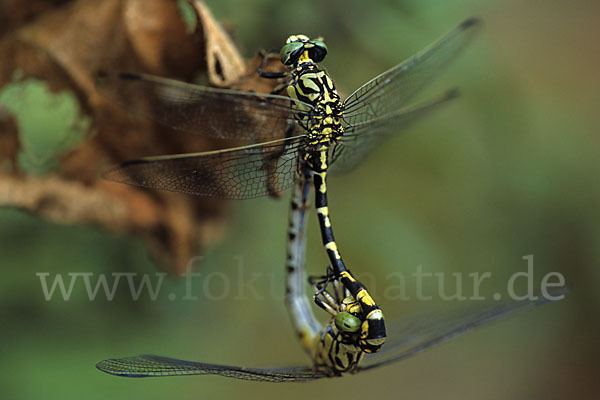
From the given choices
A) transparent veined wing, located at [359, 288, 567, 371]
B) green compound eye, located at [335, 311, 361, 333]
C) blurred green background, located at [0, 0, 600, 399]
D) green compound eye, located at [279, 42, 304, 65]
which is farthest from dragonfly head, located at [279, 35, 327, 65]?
transparent veined wing, located at [359, 288, 567, 371]

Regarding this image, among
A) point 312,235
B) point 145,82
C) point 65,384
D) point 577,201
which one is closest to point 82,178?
point 145,82

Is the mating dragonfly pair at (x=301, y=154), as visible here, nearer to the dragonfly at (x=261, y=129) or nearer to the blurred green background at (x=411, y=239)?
the dragonfly at (x=261, y=129)

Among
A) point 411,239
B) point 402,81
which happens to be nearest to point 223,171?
point 402,81

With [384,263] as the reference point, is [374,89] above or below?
above

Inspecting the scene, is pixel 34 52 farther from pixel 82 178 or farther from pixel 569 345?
pixel 569 345

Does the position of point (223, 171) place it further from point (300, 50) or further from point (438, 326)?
point (438, 326)

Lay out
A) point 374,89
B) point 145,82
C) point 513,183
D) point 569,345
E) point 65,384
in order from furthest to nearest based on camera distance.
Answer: point 569,345
point 513,183
point 65,384
point 374,89
point 145,82

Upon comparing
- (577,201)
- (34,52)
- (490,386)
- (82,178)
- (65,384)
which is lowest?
(490,386)

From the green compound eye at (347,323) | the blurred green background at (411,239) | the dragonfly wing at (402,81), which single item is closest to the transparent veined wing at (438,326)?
the green compound eye at (347,323)
